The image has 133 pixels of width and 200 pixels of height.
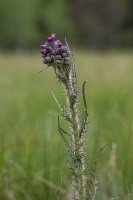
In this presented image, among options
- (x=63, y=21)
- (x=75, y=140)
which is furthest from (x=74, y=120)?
(x=63, y=21)

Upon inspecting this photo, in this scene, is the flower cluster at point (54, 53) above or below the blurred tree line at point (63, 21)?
below

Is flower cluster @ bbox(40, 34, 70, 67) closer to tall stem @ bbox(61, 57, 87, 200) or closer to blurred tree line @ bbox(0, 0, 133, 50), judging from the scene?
tall stem @ bbox(61, 57, 87, 200)

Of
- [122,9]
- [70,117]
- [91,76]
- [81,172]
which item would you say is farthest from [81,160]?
[122,9]

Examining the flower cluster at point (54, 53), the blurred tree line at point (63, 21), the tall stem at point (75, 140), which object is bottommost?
the tall stem at point (75, 140)

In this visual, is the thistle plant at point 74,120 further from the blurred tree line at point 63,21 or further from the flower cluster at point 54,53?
the blurred tree line at point 63,21

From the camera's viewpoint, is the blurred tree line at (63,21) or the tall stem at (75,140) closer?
the tall stem at (75,140)

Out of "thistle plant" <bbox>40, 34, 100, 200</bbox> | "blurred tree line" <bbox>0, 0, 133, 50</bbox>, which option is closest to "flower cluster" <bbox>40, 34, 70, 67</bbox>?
"thistle plant" <bbox>40, 34, 100, 200</bbox>

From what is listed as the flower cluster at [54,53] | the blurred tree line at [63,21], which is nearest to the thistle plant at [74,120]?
the flower cluster at [54,53]
